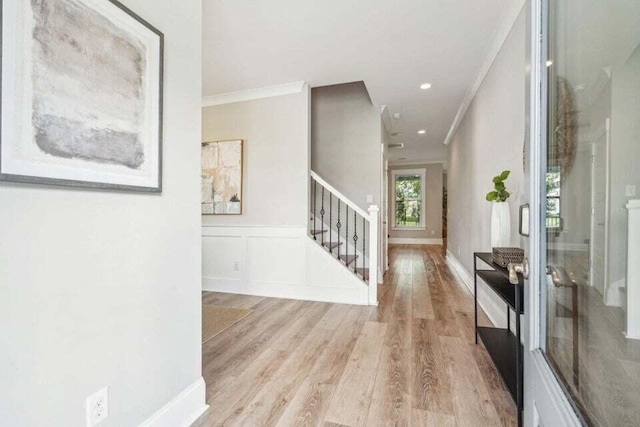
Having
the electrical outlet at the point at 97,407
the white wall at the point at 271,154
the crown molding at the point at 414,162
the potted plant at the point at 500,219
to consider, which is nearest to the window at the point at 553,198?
the potted plant at the point at 500,219

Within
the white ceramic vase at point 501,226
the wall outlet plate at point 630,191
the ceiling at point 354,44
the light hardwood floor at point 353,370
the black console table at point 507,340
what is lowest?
the light hardwood floor at point 353,370

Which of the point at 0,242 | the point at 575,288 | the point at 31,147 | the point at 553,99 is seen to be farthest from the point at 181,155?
the point at 575,288

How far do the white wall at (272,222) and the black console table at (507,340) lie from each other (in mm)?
1430

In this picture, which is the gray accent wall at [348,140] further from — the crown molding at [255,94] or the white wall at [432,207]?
the white wall at [432,207]

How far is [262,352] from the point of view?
2.16 meters

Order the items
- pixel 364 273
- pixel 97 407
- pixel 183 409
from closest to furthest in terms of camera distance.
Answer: pixel 97 407
pixel 183 409
pixel 364 273

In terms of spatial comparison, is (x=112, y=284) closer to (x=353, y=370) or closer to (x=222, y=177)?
(x=353, y=370)

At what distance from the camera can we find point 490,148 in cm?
297

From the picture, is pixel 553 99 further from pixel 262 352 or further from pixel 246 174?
pixel 246 174

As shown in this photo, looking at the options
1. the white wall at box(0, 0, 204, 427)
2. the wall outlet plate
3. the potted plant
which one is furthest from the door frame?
the white wall at box(0, 0, 204, 427)

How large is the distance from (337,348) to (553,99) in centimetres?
201

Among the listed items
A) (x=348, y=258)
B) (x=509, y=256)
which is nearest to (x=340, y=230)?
(x=348, y=258)

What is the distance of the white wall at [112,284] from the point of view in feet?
2.72

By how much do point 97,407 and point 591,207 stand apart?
5.65ft
